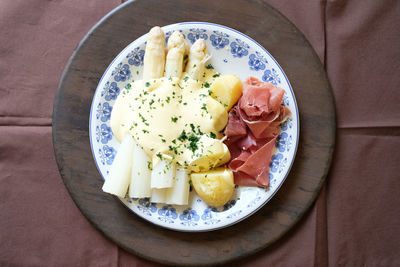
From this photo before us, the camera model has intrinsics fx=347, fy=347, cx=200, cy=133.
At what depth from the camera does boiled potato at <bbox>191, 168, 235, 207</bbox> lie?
1.65m

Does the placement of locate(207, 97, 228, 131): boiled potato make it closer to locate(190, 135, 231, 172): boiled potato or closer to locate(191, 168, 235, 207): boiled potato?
locate(190, 135, 231, 172): boiled potato

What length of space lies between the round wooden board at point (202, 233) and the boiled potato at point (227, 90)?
1.00 ft

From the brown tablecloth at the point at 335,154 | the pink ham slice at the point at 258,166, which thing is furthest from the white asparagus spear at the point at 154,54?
the pink ham slice at the point at 258,166

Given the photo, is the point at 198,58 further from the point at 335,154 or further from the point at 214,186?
the point at 335,154

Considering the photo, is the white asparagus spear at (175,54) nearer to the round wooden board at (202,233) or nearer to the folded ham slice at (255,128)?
the round wooden board at (202,233)

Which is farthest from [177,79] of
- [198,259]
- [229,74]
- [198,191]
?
[198,259]

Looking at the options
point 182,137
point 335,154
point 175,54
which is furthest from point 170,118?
point 335,154

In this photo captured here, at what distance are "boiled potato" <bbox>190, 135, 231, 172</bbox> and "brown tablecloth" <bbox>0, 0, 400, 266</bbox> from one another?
0.56 m

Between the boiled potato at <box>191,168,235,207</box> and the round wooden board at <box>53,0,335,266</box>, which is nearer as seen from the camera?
the boiled potato at <box>191,168,235,207</box>

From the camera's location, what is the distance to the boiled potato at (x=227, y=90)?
1.71 metres

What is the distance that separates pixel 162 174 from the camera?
165 centimetres

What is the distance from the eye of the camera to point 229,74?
1815mm

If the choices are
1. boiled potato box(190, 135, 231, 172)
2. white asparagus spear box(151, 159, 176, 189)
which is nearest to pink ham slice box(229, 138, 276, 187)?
boiled potato box(190, 135, 231, 172)

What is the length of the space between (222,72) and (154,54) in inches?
14.5
